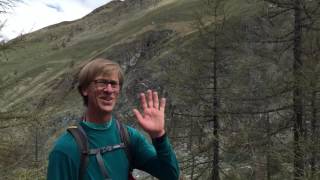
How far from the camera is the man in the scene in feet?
8.58

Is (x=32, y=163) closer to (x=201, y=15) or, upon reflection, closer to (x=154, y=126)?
(x=154, y=126)

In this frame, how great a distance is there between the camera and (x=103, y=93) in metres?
2.77

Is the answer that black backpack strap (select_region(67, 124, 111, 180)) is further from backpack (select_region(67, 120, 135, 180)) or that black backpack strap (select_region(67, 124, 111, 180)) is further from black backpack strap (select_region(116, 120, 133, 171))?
black backpack strap (select_region(116, 120, 133, 171))

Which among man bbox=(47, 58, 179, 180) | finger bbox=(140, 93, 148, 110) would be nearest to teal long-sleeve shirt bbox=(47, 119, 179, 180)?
→ man bbox=(47, 58, 179, 180)

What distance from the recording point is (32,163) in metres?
9.91

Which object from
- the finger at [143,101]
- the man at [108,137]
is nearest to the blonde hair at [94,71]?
the man at [108,137]

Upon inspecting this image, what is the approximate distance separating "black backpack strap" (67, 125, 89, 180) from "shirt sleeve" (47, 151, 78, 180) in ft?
0.13

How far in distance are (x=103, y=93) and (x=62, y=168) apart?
0.44 m

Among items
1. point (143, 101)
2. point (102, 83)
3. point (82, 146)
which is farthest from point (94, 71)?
point (82, 146)

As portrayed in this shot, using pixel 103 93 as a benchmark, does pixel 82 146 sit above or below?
below

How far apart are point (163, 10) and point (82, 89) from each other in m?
123

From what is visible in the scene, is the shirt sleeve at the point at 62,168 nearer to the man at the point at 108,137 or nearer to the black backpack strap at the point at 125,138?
the man at the point at 108,137

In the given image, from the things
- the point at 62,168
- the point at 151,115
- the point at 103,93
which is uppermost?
the point at 103,93

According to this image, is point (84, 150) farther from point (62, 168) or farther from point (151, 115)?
point (151, 115)
